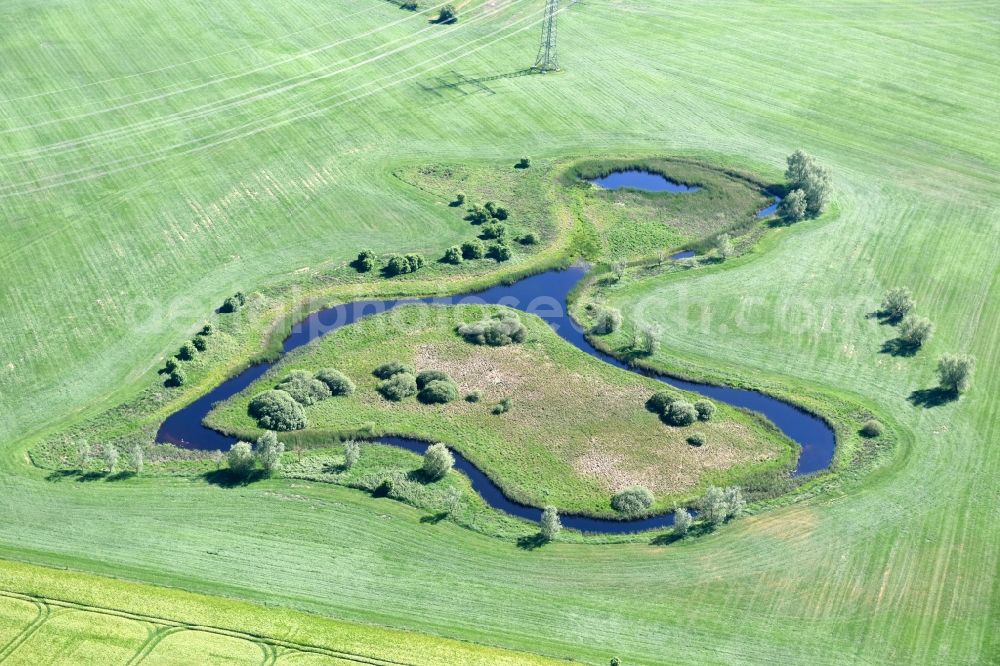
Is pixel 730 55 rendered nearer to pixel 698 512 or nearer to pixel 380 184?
pixel 380 184

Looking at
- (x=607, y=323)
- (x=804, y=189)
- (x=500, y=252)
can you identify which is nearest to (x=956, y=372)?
(x=607, y=323)

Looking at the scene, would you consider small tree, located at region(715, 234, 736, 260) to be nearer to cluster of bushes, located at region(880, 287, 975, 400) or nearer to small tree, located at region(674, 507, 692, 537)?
cluster of bushes, located at region(880, 287, 975, 400)

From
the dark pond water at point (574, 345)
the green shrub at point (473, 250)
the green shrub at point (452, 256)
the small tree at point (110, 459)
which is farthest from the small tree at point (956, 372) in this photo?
the small tree at point (110, 459)

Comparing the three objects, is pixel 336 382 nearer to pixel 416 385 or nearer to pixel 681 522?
pixel 416 385

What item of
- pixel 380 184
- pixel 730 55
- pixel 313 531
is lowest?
pixel 313 531

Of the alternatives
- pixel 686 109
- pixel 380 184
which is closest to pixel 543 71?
pixel 686 109

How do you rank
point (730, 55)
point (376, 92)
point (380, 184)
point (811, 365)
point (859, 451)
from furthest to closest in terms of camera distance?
1. point (730, 55)
2. point (376, 92)
3. point (380, 184)
4. point (811, 365)
5. point (859, 451)

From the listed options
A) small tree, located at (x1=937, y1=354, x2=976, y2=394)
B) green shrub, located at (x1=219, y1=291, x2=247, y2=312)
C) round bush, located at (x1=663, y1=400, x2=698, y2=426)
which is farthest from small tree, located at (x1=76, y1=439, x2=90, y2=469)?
small tree, located at (x1=937, y1=354, x2=976, y2=394)
